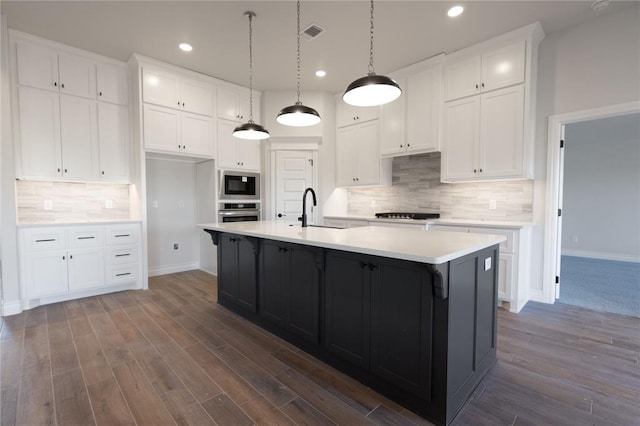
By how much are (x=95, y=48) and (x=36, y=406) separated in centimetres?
394

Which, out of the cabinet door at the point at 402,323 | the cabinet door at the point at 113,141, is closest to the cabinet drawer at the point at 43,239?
the cabinet door at the point at 113,141

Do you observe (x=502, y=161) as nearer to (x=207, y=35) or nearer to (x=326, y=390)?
(x=326, y=390)

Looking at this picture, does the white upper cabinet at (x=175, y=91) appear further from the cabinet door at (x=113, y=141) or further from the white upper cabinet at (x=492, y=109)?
the white upper cabinet at (x=492, y=109)

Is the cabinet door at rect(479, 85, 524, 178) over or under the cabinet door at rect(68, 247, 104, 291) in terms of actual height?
over

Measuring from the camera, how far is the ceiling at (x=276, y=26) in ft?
9.77

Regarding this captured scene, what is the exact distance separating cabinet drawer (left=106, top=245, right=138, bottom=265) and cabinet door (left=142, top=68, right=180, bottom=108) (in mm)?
2004

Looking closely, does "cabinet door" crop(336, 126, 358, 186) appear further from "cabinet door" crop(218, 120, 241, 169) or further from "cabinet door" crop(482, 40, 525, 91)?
"cabinet door" crop(482, 40, 525, 91)

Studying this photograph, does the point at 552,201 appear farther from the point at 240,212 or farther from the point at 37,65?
the point at 37,65

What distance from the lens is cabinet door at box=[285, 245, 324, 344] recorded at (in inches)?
89.7

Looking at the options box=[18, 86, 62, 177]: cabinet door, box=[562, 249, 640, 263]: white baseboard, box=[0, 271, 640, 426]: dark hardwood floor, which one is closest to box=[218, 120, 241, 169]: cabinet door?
box=[18, 86, 62, 177]: cabinet door

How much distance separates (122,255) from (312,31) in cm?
370

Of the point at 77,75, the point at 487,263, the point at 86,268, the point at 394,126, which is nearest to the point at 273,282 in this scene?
the point at 487,263

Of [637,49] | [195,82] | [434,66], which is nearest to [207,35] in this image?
[195,82]

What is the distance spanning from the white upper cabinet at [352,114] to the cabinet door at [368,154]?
10 centimetres
